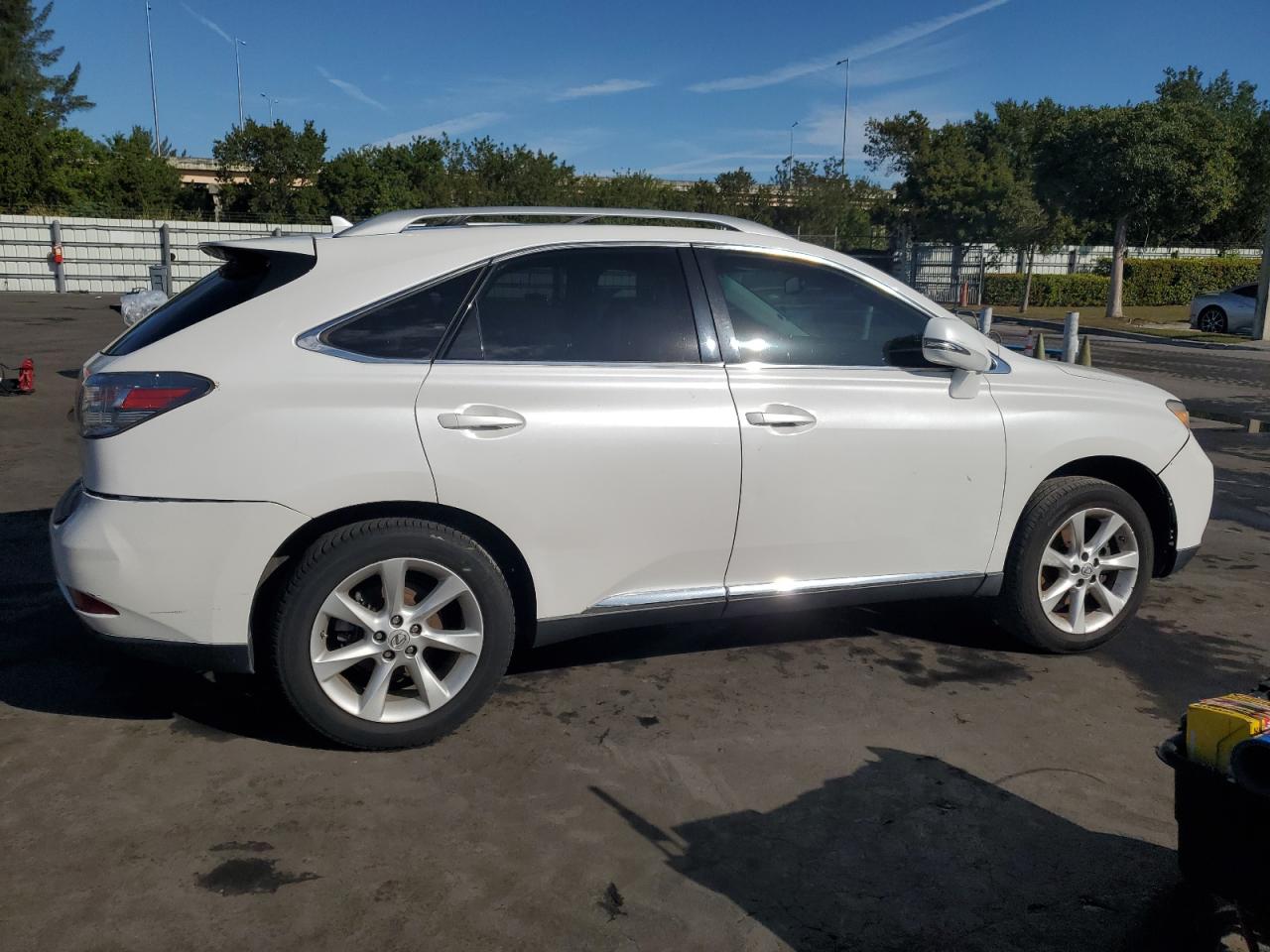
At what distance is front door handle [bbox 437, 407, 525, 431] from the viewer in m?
3.48

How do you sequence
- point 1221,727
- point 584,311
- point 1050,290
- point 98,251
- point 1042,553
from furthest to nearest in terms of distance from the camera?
point 1050,290 < point 98,251 < point 1042,553 < point 584,311 < point 1221,727

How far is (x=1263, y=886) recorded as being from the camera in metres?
2.24

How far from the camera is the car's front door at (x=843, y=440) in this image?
3910 mm

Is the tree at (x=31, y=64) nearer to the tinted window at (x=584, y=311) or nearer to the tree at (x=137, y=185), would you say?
the tree at (x=137, y=185)

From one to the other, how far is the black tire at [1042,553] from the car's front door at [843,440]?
17 cm

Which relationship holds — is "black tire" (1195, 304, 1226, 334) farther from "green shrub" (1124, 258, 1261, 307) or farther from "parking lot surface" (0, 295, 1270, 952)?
"parking lot surface" (0, 295, 1270, 952)

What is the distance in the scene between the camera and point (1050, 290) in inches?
1398

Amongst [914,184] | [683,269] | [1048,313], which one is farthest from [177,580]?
[914,184]

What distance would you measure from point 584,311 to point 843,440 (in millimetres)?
1088

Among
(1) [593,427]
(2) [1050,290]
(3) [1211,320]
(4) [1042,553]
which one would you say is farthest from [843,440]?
(2) [1050,290]

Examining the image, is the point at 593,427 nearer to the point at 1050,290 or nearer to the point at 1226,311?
the point at 1226,311

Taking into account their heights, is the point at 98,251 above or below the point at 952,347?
above

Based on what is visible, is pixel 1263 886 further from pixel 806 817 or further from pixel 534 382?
pixel 534 382

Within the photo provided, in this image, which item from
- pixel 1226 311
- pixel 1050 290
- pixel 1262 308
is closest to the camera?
pixel 1262 308
